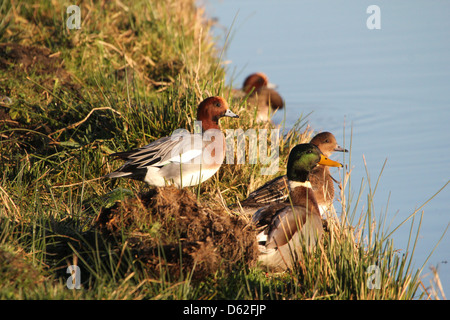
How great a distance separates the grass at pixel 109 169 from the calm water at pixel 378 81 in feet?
1.79

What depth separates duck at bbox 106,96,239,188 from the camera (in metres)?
5.20

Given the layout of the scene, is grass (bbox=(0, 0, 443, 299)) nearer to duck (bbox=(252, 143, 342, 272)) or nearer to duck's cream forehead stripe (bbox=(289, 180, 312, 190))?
duck (bbox=(252, 143, 342, 272))

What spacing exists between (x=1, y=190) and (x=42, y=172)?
3.31 ft

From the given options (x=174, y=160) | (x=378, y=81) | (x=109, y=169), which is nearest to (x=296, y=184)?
(x=174, y=160)

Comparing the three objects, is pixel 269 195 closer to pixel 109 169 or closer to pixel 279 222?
pixel 279 222

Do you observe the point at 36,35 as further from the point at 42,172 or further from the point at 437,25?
the point at 437,25

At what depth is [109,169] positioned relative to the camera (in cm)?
554

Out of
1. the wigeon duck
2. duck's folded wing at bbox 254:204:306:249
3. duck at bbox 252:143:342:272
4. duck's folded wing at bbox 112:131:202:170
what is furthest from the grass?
the wigeon duck

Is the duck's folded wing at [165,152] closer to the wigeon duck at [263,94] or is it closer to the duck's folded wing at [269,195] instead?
the duck's folded wing at [269,195]

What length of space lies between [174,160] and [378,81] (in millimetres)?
4951

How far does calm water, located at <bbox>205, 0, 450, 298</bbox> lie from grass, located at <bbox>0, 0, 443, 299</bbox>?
545 mm

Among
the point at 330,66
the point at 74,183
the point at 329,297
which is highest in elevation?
the point at 330,66

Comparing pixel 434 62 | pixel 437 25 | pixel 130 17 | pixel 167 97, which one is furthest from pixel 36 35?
pixel 437 25

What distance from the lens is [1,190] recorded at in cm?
440
